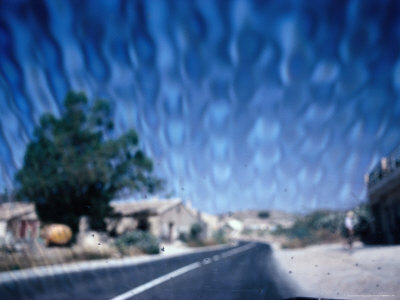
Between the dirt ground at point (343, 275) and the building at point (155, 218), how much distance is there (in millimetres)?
22062

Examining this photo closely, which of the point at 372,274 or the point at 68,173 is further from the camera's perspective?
the point at 68,173

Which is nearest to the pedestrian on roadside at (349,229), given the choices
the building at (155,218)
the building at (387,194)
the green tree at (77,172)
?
the building at (387,194)

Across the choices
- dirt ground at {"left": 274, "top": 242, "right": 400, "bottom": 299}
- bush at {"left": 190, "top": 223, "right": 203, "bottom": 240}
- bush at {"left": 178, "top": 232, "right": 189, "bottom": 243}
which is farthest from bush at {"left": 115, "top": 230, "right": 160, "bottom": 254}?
bush at {"left": 190, "top": 223, "right": 203, "bottom": 240}

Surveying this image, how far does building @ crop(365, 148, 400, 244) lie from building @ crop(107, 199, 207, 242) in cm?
Result: 1850

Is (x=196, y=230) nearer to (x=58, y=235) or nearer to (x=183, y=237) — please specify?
(x=183, y=237)

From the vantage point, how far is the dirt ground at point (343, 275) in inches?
149

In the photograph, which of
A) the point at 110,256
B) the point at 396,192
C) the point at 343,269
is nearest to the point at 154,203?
the point at 110,256

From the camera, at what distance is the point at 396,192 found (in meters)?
13.9

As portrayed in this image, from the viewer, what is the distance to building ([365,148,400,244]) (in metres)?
12.9

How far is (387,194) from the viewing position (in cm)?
1516

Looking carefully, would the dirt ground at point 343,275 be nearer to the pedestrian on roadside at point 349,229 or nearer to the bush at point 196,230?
the pedestrian on roadside at point 349,229

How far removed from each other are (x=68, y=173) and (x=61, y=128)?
9.63ft

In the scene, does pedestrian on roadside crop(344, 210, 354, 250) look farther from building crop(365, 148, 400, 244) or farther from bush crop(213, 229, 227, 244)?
bush crop(213, 229, 227, 244)

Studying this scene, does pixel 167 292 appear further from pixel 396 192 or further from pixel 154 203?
pixel 154 203
